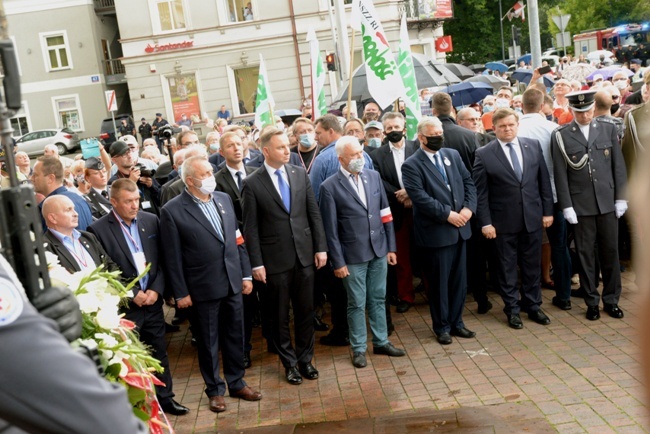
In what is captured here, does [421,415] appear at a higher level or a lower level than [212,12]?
lower

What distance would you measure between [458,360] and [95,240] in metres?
3.37

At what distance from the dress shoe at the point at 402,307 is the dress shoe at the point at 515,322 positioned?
135cm

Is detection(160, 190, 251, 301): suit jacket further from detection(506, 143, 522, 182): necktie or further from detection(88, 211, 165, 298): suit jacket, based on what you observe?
detection(506, 143, 522, 182): necktie

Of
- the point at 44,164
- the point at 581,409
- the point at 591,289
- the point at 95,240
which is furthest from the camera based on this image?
the point at 591,289

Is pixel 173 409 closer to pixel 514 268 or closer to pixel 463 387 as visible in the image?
pixel 463 387

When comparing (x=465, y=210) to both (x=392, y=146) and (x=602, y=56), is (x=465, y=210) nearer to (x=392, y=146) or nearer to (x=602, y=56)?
(x=392, y=146)

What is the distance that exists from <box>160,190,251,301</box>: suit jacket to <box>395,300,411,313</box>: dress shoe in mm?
2887

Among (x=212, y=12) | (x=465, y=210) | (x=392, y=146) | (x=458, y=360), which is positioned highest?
(x=212, y=12)

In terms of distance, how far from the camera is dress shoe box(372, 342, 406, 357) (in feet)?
25.2

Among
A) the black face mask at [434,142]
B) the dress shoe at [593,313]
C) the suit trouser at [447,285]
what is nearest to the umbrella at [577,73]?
the dress shoe at [593,313]

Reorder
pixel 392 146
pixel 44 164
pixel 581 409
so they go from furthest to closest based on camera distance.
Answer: pixel 392 146 → pixel 44 164 → pixel 581 409

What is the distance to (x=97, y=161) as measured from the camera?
8680mm

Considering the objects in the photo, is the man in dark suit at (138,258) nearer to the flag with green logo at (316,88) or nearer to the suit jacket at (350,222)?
the suit jacket at (350,222)

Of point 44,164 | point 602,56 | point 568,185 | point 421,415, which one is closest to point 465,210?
point 568,185
